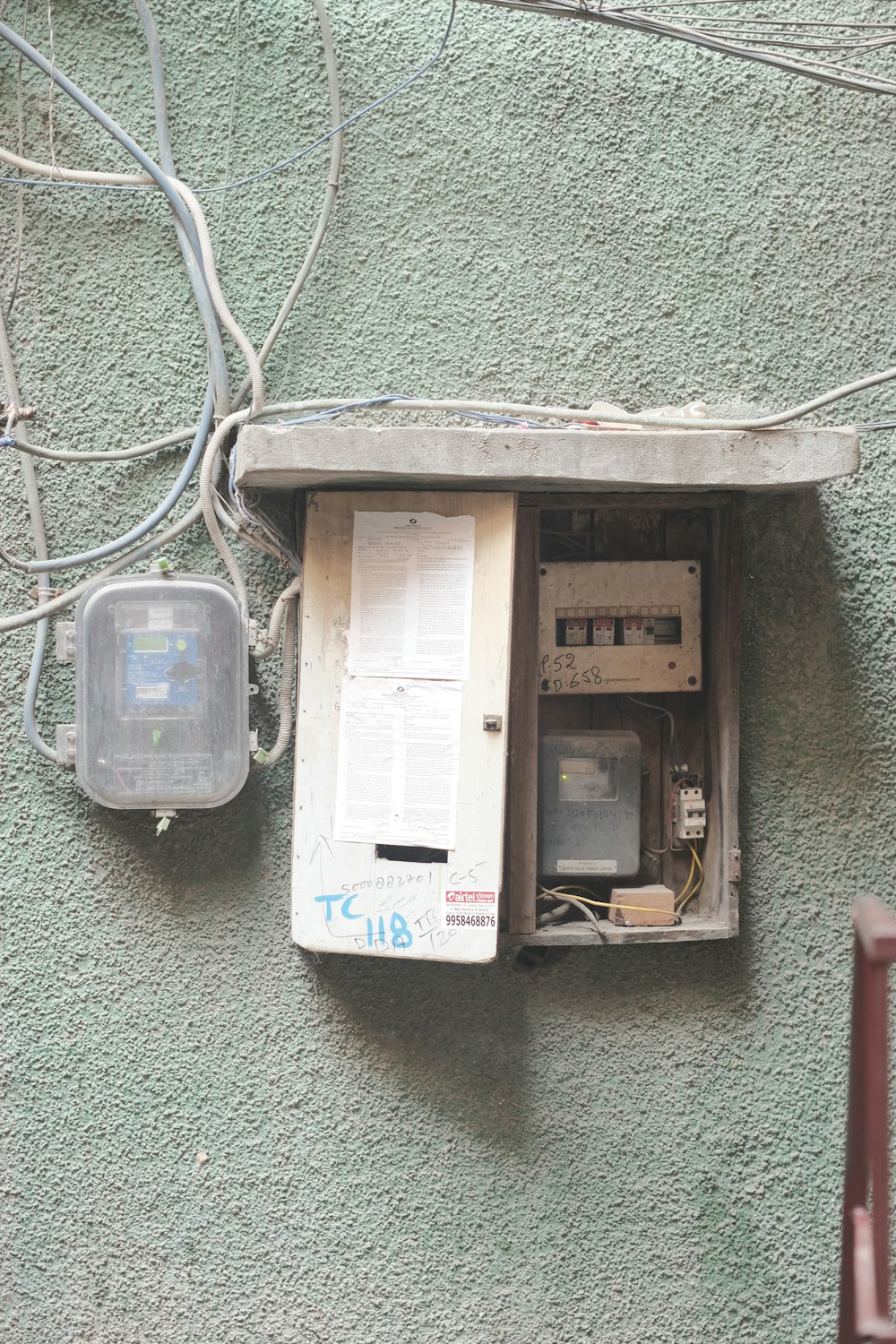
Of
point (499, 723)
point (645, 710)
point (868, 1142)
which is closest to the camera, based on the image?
point (868, 1142)

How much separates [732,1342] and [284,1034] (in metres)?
0.78

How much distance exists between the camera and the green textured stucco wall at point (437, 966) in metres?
1.44

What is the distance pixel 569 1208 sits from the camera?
1439 mm

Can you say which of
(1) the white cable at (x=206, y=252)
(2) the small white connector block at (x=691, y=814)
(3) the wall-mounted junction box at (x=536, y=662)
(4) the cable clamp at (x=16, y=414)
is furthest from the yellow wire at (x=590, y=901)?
(4) the cable clamp at (x=16, y=414)

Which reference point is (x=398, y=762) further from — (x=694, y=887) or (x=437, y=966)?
(x=694, y=887)

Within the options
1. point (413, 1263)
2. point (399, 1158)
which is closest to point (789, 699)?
point (399, 1158)

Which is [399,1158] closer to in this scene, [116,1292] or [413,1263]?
[413,1263]

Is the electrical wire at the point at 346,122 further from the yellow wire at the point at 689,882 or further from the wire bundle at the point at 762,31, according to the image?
the yellow wire at the point at 689,882

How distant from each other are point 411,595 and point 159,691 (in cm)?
37

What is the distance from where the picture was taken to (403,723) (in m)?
1.32

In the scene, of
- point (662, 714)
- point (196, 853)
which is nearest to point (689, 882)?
point (662, 714)

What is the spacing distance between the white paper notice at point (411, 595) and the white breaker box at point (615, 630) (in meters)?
0.18

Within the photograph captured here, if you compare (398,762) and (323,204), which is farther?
(323,204)

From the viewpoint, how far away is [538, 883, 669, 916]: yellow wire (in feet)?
4.62
